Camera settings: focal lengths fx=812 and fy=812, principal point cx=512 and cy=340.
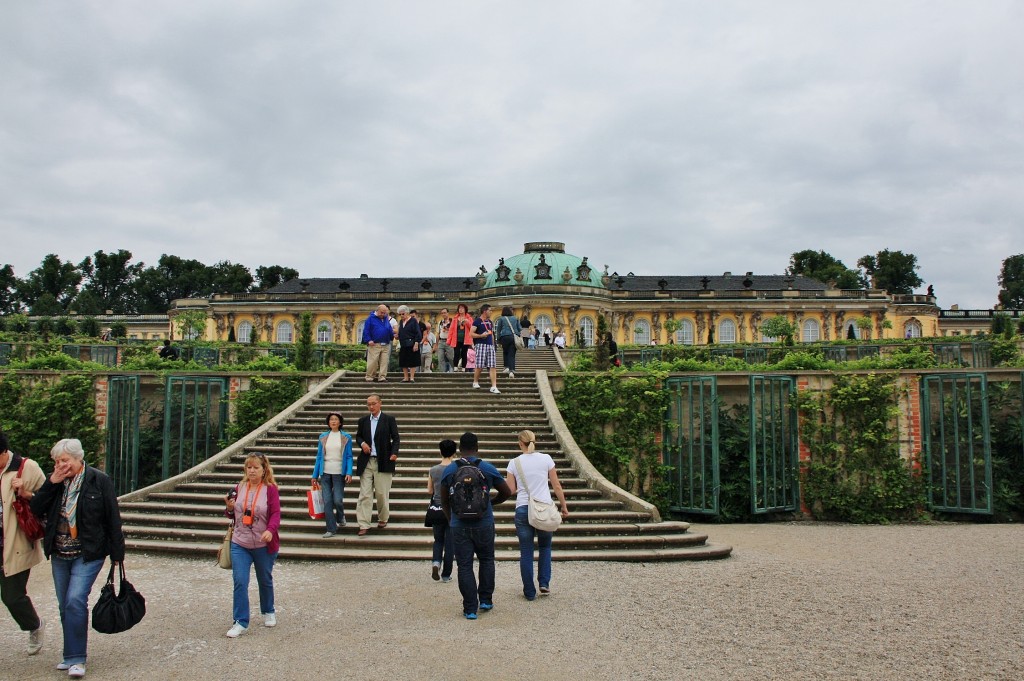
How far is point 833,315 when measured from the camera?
64500 millimetres

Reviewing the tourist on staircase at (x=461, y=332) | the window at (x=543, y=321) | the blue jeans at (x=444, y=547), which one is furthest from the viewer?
the window at (x=543, y=321)

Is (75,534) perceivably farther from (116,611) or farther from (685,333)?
(685,333)

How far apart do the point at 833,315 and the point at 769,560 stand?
59382 mm

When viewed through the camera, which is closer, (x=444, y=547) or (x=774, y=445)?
(x=444, y=547)

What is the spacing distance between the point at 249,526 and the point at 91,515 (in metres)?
1.27

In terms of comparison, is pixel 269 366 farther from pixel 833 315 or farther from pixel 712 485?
pixel 833 315

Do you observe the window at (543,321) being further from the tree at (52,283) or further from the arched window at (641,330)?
the tree at (52,283)

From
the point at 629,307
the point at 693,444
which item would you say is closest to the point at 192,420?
the point at 693,444

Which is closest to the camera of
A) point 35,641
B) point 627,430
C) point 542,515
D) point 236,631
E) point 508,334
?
point 35,641

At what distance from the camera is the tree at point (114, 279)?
343 ft

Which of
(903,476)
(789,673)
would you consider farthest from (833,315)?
A: (789,673)

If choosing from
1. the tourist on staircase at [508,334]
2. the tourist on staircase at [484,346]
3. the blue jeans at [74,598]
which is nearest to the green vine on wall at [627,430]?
the tourist on staircase at [484,346]

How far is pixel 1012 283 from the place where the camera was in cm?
9362

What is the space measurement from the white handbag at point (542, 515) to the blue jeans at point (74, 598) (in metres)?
3.68
